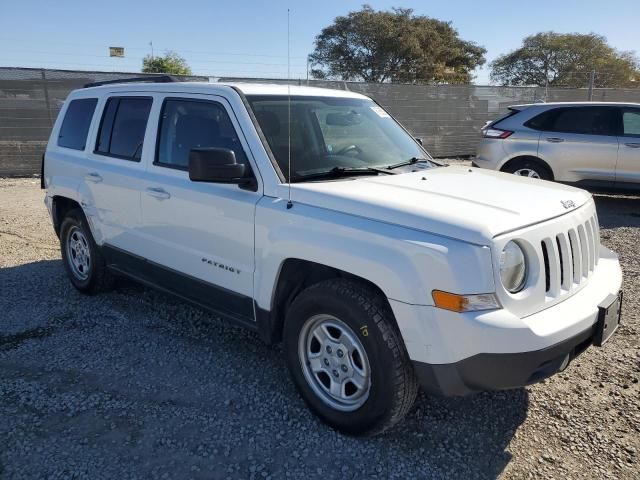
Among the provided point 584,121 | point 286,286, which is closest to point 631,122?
point 584,121

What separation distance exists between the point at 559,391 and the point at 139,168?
338 cm

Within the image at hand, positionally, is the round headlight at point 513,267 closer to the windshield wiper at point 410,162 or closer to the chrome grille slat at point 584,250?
the chrome grille slat at point 584,250

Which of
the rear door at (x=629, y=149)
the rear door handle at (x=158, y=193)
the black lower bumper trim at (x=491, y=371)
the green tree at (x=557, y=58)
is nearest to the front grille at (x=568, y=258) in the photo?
the black lower bumper trim at (x=491, y=371)

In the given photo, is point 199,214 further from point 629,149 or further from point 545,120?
point 629,149

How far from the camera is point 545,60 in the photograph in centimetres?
5275

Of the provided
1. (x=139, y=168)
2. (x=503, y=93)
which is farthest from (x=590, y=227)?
(x=503, y=93)

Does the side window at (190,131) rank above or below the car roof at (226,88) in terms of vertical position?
below

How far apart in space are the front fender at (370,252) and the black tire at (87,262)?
237 centimetres

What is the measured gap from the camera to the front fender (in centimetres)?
254

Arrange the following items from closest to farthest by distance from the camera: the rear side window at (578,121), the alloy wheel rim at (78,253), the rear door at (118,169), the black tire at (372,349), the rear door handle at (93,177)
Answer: the black tire at (372,349), the rear door at (118,169), the rear door handle at (93,177), the alloy wheel rim at (78,253), the rear side window at (578,121)

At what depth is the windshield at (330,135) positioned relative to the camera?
3586 millimetres

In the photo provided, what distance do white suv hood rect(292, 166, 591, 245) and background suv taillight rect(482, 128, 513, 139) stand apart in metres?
5.98

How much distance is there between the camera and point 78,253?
214 inches

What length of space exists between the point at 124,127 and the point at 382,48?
4829 centimetres
